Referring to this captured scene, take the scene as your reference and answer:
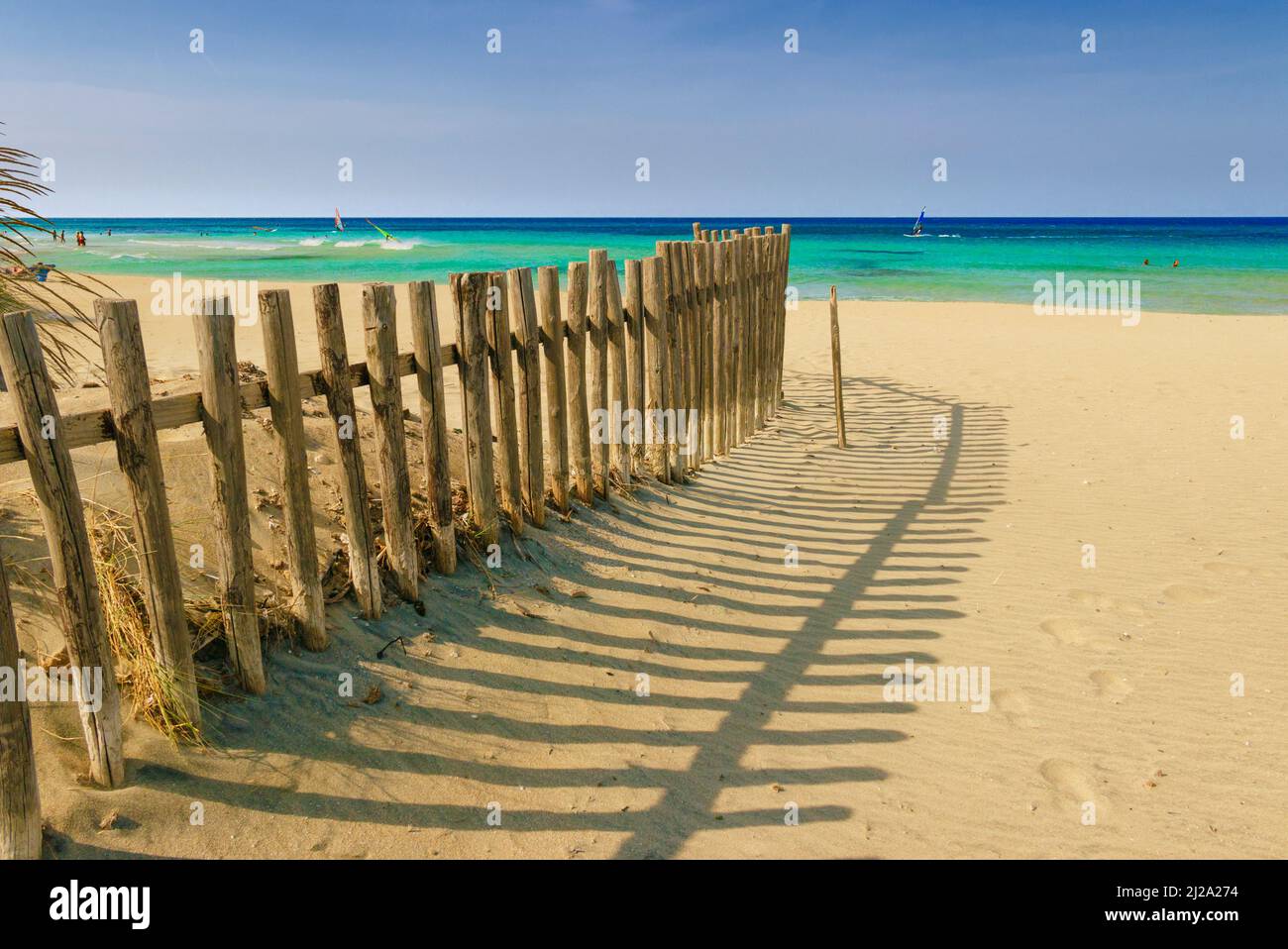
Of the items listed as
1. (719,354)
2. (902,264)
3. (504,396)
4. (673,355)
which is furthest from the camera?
(902,264)

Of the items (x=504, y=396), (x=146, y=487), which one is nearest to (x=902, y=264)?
(x=504, y=396)

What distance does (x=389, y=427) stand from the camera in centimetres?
393

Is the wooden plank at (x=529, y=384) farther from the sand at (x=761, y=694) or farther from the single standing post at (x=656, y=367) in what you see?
the single standing post at (x=656, y=367)

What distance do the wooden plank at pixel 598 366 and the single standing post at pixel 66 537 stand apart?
325 cm

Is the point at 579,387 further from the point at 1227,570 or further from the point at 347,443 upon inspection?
the point at 1227,570

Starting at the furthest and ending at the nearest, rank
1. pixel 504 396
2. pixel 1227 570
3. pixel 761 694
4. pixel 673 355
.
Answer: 1. pixel 673 355
2. pixel 1227 570
3. pixel 504 396
4. pixel 761 694

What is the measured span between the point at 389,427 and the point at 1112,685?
3.89 metres

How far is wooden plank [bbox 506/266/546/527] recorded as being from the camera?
15.7ft

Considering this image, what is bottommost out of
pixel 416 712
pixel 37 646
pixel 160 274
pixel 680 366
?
pixel 416 712

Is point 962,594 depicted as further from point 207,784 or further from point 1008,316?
point 1008,316

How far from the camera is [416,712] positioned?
11.8 feet
